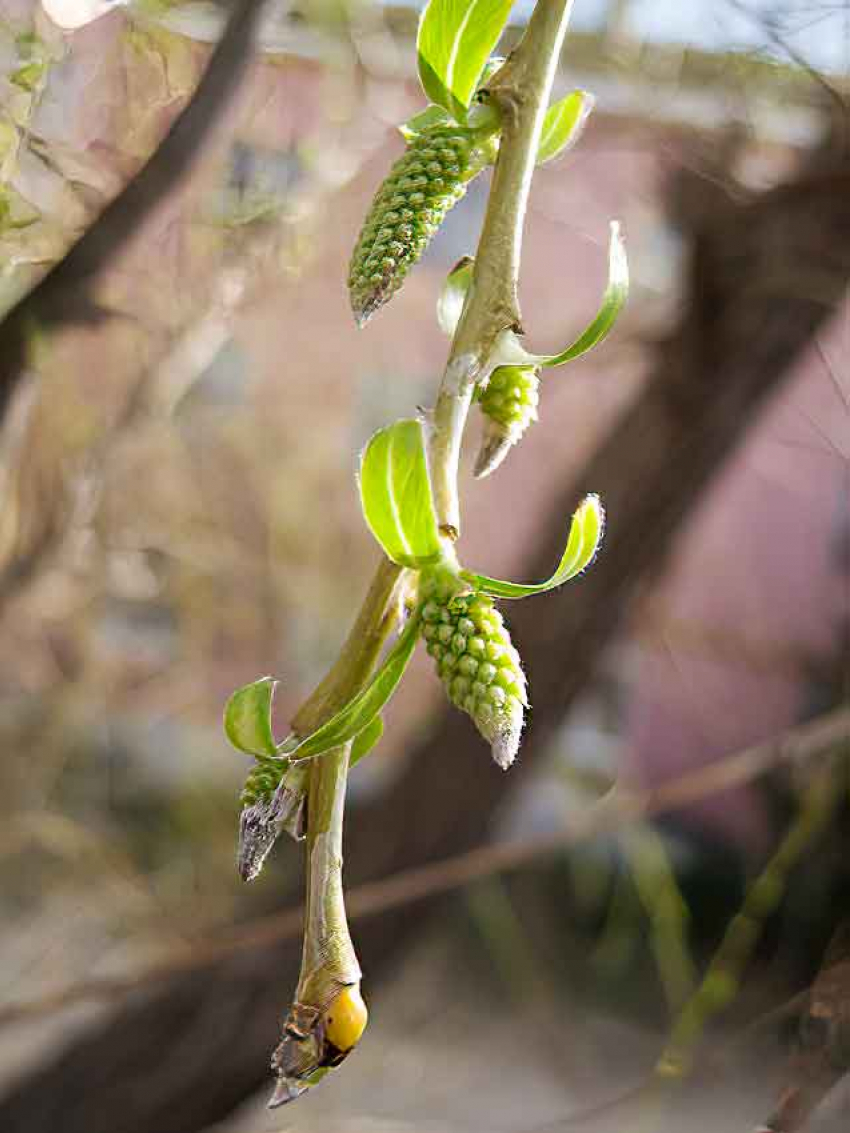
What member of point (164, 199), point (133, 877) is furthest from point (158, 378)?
point (133, 877)

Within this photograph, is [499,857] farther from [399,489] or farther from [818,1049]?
[399,489]

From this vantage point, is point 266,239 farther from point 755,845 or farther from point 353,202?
point 755,845

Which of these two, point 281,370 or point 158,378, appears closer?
point 158,378

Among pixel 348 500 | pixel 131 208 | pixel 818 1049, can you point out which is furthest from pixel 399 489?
pixel 348 500

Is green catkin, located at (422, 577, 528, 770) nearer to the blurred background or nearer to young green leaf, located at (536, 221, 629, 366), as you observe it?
young green leaf, located at (536, 221, 629, 366)

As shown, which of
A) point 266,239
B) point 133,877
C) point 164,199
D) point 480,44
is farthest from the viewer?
point 133,877

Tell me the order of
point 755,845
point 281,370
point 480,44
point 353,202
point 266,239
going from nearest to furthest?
point 480,44, point 266,239, point 353,202, point 281,370, point 755,845

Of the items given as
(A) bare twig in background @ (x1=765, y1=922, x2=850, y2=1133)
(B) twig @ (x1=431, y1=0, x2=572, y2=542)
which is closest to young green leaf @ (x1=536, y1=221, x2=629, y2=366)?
(B) twig @ (x1=431, y1=0, x2=572, y2=542)
